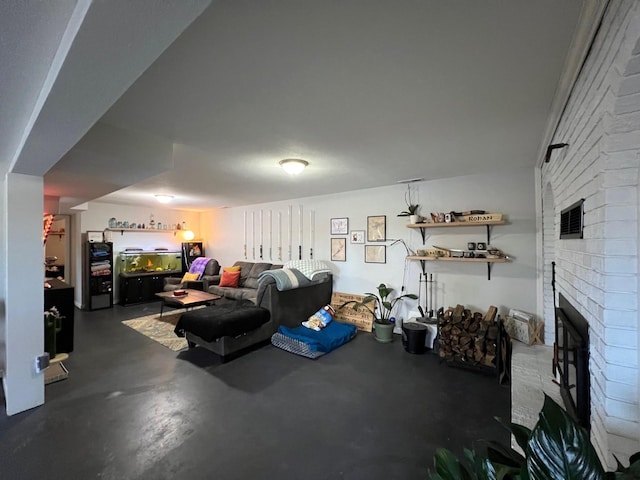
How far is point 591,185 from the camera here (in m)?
1.30

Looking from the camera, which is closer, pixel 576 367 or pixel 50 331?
pixel 576 367

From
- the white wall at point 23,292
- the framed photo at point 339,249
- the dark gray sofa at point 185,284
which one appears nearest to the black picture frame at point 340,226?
the framed photo at point 339,249

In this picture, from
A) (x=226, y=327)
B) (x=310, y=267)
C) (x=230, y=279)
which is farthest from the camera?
(x=230, y=279)

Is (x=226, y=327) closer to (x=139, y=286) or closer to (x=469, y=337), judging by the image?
(x=469, y=337)

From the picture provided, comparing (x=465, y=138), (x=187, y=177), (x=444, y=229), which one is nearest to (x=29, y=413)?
(x=187, y=177)

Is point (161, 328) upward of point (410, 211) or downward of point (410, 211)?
downward

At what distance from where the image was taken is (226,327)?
328cm

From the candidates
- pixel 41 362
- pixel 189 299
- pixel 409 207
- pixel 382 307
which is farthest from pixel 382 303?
pixel 41 362

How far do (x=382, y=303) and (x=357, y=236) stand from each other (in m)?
1.21

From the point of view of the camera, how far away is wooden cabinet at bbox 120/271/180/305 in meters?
6.04

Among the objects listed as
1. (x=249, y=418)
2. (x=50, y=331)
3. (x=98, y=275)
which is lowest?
(x=249, y=418)

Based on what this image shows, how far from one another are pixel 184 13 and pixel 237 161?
92.7 inches

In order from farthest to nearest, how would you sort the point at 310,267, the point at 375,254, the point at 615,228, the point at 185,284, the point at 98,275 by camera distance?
the point at 185,284 → the point at 98,275 → the point at 310,267 → the point at 375,254 → the point at 615,228

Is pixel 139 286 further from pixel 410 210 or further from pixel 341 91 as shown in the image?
pixel 341 91
